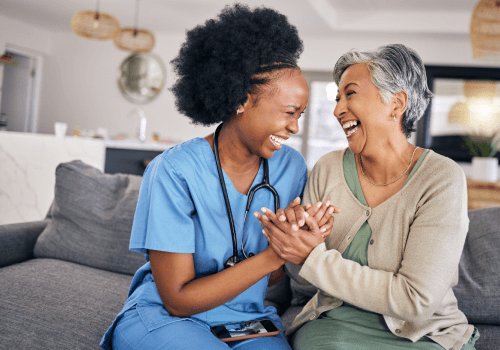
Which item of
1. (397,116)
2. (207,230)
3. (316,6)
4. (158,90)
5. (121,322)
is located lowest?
(121,322)

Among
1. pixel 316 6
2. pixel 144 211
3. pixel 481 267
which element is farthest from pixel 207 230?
pixel 316 6

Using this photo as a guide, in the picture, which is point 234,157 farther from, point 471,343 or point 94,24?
point 94,24

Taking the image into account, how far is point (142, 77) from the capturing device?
7.72 meters

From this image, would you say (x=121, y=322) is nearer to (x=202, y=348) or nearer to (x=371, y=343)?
(x=202, y=348)

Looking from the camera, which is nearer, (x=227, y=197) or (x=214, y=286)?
(x=214, y=286)

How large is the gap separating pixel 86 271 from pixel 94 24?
347 centimetres

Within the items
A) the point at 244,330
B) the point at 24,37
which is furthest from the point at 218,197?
the point at 24,37

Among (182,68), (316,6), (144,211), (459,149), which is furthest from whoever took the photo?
(459,149)

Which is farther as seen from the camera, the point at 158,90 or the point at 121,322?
the point at 158,90

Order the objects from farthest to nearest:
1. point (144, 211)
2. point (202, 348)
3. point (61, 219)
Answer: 1. point (61, 219)
2. point (144, 211)
3. point (202, 348)

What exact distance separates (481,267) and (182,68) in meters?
1.33

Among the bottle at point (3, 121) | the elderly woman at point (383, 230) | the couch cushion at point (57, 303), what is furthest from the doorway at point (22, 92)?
the elderly woman at point (383, 230)

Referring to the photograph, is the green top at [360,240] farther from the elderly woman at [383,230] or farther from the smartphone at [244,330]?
the smartphone at [244,330]

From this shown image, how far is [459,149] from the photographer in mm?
6352
